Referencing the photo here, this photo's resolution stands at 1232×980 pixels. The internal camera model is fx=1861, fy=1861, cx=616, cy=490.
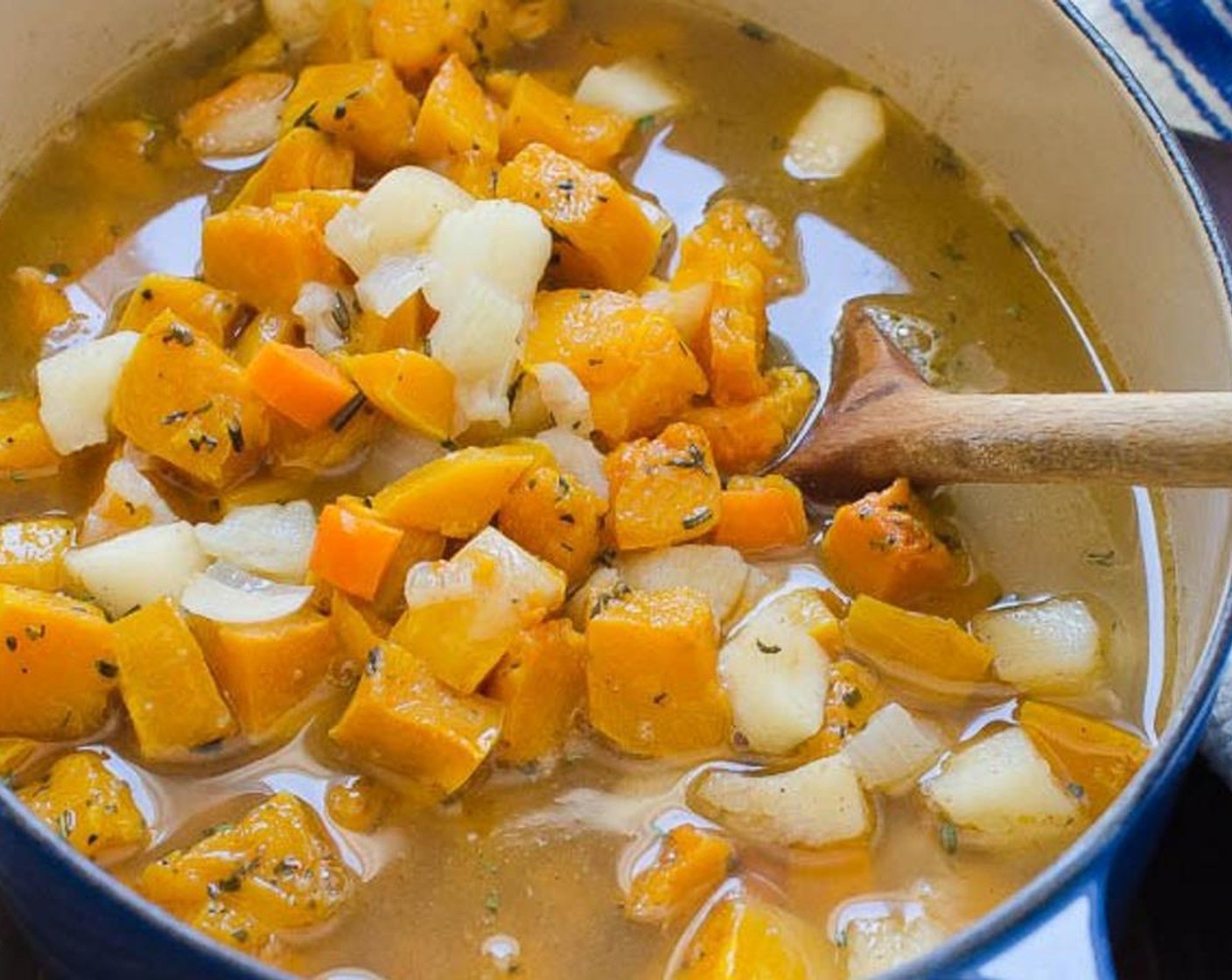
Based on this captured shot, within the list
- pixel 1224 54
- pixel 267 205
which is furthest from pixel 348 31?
pixel 1224 54

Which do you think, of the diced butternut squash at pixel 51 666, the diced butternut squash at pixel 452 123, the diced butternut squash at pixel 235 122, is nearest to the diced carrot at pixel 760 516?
the diced butternut squash at pixel 452 123

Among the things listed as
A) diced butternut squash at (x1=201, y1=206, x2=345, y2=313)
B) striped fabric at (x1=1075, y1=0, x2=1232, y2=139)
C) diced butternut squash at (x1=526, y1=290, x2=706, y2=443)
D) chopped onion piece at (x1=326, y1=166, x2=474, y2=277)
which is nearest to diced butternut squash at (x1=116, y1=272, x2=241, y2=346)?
diced butternut squash at (x1=201, y1=206, x2=345, y2=313)

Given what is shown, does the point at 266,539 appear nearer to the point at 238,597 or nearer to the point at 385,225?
the point at 238,597

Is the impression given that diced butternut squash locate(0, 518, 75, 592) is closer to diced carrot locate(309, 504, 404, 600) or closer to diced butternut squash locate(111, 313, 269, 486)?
diced butternut squash locate(111, 313, 269, 486)

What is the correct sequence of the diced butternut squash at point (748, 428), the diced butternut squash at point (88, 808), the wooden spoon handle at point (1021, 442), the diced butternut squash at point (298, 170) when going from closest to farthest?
the wooden spoon handle at point (1021, 442) < the diced butternut squash at point (88, 808) < the diced butternut squash at point (748, 428) < the diced butternut squash at point (298, 170)

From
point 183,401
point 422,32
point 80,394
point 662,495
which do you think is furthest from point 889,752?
point 422,32

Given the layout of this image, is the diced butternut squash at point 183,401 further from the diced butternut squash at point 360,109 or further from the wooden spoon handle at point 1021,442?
the wooden spoon handle at point 1021,442
